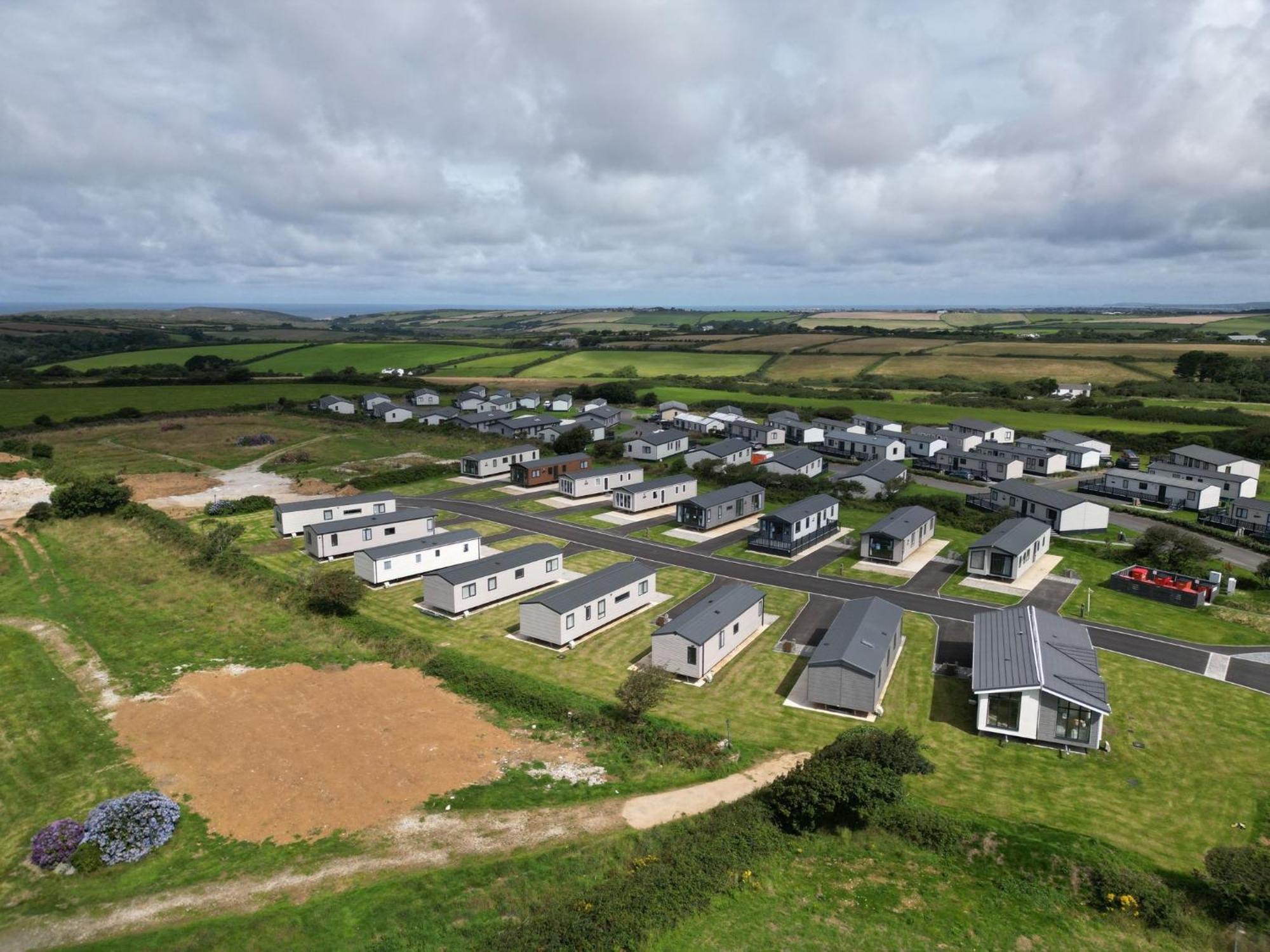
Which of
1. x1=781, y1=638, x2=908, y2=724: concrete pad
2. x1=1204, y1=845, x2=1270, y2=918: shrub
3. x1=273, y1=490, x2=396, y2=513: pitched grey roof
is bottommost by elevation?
x1=781, y1=638, x2=908, y2=724: concrete pad

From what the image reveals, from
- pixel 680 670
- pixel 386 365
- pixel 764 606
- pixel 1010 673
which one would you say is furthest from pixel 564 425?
pixel 386 365

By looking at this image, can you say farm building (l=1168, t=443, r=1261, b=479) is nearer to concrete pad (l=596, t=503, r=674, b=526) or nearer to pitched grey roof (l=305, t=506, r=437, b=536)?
concrete pad (l=596, t=503, r=674, b=526)

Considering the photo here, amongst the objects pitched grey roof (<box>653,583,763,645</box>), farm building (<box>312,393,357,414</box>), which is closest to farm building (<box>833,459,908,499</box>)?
pitched grey roof (<box>653,583,763,645</box>)

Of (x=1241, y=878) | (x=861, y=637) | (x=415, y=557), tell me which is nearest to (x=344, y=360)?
(x=415, y=557)

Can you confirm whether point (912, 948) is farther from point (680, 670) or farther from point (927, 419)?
point (927, 419)

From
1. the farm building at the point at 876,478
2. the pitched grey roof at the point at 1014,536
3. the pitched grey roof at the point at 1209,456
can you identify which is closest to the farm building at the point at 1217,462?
the pitched grey roof at the point at 1209,456

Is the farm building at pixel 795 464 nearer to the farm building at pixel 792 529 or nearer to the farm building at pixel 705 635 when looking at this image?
the farm building at pixel 792 529
